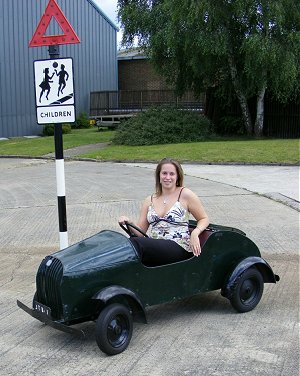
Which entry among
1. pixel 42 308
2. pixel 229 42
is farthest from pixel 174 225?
pixel 229 42

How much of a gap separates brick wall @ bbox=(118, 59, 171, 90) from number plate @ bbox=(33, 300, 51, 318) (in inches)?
1332

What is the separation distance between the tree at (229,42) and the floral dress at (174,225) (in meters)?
16.3

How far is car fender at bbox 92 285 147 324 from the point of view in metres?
3.90

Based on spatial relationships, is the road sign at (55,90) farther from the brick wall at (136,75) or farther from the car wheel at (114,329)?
the brick wall at (136,75)

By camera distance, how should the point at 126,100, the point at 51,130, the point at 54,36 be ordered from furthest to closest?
the point at 126,100 < the point at 51,130 < the point at 54,36

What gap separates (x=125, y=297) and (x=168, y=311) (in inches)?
37.3

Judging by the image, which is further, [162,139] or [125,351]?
[162,139]

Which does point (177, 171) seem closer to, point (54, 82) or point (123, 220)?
point (123, 220)

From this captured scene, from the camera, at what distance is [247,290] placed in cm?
479

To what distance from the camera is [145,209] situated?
189 inches

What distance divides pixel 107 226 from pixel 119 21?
62.1ft

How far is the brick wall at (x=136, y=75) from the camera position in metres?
37.7

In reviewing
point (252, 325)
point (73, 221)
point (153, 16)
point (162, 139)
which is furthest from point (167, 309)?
point (153, 16)

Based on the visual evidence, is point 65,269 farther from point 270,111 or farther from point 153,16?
point 270,111
